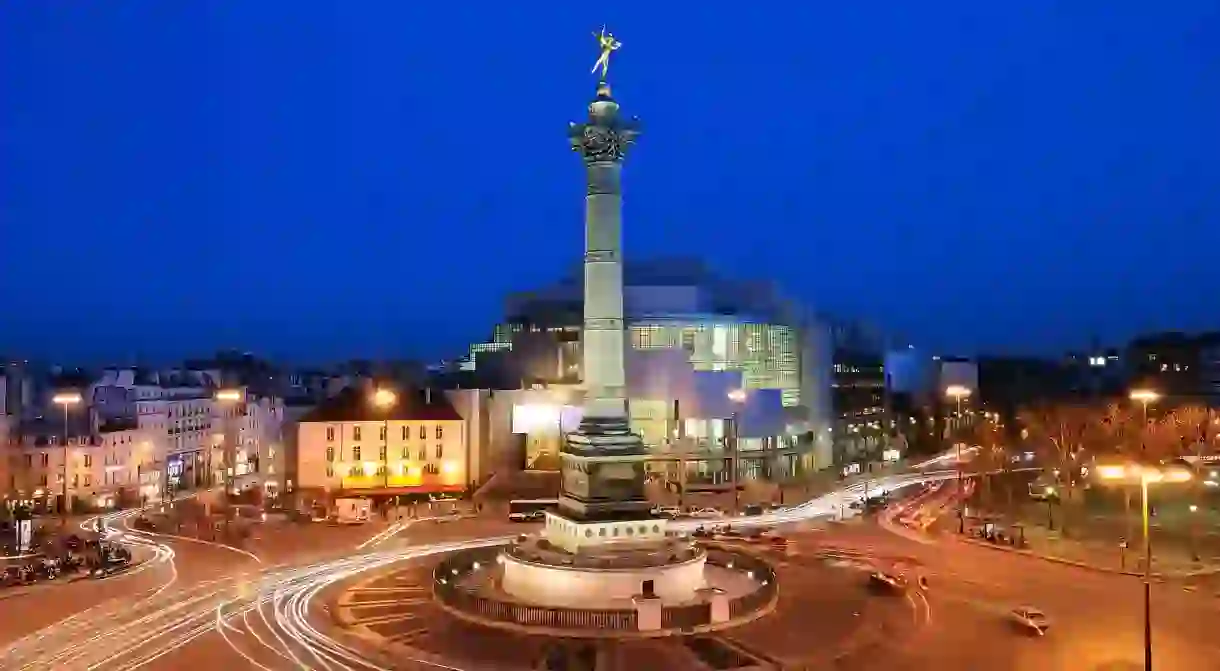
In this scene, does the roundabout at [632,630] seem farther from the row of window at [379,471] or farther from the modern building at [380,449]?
the row of window at [379,471]

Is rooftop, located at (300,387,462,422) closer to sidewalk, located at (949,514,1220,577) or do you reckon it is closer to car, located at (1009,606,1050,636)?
sidewalk, located at (949,514,1220,577)

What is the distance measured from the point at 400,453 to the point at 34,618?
35.6 m

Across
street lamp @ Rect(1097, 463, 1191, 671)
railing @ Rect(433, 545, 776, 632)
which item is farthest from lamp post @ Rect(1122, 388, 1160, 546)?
street lamp @ Rect(1097, 463, 1191, 671)

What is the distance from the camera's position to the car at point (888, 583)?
34906mm

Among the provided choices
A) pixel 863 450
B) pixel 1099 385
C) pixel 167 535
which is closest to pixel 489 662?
pixel 167 535

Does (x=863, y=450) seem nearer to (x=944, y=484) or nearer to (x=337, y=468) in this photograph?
(x=944, y=484)

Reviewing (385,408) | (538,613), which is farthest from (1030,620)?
(385,408)

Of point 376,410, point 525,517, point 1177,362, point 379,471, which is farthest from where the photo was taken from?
point 1177,362

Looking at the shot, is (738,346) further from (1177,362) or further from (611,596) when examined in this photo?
(1177,362)

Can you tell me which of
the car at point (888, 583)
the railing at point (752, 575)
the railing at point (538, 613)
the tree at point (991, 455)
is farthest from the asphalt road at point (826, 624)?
the tree at point (991, 455)

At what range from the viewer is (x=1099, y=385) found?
441ft

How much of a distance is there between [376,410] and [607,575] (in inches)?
1531

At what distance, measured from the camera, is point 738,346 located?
284 feet

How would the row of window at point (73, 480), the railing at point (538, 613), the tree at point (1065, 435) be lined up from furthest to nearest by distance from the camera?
the row of window at point (73, 480) → the tree at point (1065, 435) → the railing at point (538, 613)
